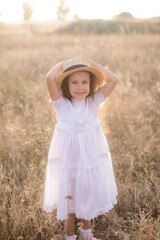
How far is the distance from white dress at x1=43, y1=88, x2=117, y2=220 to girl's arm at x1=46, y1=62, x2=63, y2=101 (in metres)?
0.05

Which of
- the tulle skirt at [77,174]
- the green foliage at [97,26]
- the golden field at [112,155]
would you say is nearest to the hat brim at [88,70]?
the tulle skirt at [77,174]

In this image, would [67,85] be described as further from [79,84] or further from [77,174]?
[77,174]

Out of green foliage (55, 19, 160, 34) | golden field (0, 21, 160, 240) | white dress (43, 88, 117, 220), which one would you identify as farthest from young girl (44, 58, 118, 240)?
green foliage (55, 19, 160, 34)

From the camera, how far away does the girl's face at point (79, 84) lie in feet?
5.45

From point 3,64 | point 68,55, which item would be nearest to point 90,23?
point 68,55

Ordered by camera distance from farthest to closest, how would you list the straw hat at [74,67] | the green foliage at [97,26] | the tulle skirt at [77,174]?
the green foliage at [97,26] → the tulle skirt at [77,174] → the straw hat at [74,67]

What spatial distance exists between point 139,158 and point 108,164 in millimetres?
1124

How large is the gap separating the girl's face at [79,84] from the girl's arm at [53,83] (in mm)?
112

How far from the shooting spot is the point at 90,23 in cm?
2288

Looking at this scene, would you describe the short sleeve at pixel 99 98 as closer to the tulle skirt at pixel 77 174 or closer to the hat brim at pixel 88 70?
the hat brim at pixel 88 70

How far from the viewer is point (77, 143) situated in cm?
168

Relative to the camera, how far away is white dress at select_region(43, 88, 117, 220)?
167cm

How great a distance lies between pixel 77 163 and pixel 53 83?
681 mm

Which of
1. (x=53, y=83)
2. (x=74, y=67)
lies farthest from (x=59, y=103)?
(x=74, y=67)
